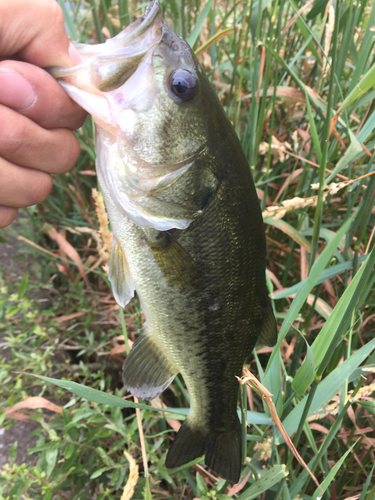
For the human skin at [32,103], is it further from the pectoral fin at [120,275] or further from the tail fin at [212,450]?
the tail fin at [212,450]

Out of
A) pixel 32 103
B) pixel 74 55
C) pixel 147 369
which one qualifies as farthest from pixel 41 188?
pixel 147 369

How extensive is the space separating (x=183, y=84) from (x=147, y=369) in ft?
2.46

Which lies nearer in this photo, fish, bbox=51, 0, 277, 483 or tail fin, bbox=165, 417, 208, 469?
fish, bbox=51, 0, 277, 483

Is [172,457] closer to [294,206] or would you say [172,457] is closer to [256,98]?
[294,206]

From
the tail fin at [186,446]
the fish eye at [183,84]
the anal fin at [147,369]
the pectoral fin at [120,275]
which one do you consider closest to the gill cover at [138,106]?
the fish eye at [183,84]

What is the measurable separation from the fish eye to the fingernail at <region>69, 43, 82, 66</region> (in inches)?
9.0

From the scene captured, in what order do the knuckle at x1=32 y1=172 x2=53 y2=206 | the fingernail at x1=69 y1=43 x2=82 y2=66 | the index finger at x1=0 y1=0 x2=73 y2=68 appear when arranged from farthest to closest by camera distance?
the knuckle at x1=32 y1=172 x2=53 y2=206 → the fingernail at x1=69 y1=43 x2=82 y2=66 → the index finger at x1=0 y1=0 x2=73 y2=68

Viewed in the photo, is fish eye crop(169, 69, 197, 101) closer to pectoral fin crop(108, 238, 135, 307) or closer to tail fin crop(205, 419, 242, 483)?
pectoral fin crop(108, 238, 135, 307)

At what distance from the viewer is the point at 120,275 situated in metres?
0.98

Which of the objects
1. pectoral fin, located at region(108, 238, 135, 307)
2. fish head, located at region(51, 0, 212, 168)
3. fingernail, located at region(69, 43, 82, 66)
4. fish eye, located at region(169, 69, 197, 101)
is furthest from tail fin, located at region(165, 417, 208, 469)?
fingernail, located at region(69, 43, 82, 66)

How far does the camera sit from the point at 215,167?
0.86m

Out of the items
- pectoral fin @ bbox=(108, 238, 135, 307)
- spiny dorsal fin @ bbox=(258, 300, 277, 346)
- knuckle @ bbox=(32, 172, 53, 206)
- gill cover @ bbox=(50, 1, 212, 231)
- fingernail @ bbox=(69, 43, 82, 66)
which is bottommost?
spiny dorsal fin @ bbox=(258, 300, 277, 346)

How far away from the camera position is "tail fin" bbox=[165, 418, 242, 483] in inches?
38.4

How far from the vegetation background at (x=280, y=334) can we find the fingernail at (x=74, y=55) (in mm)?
499
